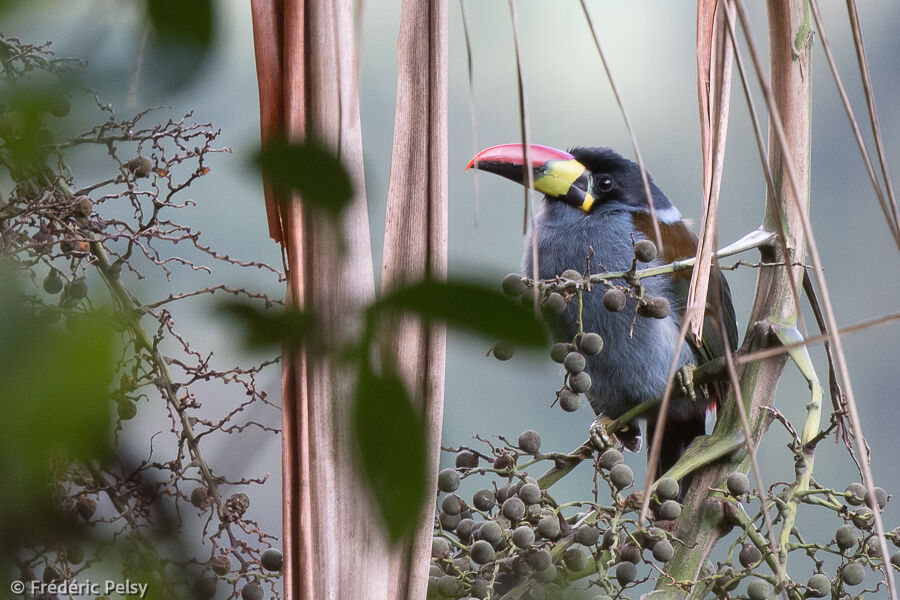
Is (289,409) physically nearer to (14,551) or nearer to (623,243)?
(14,551)

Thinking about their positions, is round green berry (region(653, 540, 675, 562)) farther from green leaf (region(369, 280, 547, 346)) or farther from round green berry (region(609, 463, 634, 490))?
green leaf (region(369, 280, 547, 346))

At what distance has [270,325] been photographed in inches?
7.1

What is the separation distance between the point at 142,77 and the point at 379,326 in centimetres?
13

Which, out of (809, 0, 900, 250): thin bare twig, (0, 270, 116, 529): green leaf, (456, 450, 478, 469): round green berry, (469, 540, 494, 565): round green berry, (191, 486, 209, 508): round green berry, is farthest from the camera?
(456, 450, 478, 469): round green berry

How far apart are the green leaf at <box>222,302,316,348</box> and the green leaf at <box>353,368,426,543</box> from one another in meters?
0.02

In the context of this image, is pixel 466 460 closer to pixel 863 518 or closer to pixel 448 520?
pixel 448 520

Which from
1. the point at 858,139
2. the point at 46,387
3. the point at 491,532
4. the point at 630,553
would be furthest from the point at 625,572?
the point at 46,387

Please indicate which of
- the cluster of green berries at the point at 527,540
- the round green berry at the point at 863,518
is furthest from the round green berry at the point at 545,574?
the round green berry at the point at 863,518

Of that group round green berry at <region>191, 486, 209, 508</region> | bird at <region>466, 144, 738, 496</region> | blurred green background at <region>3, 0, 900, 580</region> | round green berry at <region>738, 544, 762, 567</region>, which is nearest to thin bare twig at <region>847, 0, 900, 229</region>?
round green berry at <region>191, 486, 209, 508</region>

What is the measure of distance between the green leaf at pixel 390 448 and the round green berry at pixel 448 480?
15.6 inches

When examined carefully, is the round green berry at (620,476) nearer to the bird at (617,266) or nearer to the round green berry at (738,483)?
the round green berry at (738,483)

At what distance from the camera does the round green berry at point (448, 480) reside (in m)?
0.57

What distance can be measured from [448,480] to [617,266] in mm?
621

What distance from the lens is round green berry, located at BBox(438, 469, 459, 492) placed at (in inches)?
22.3
